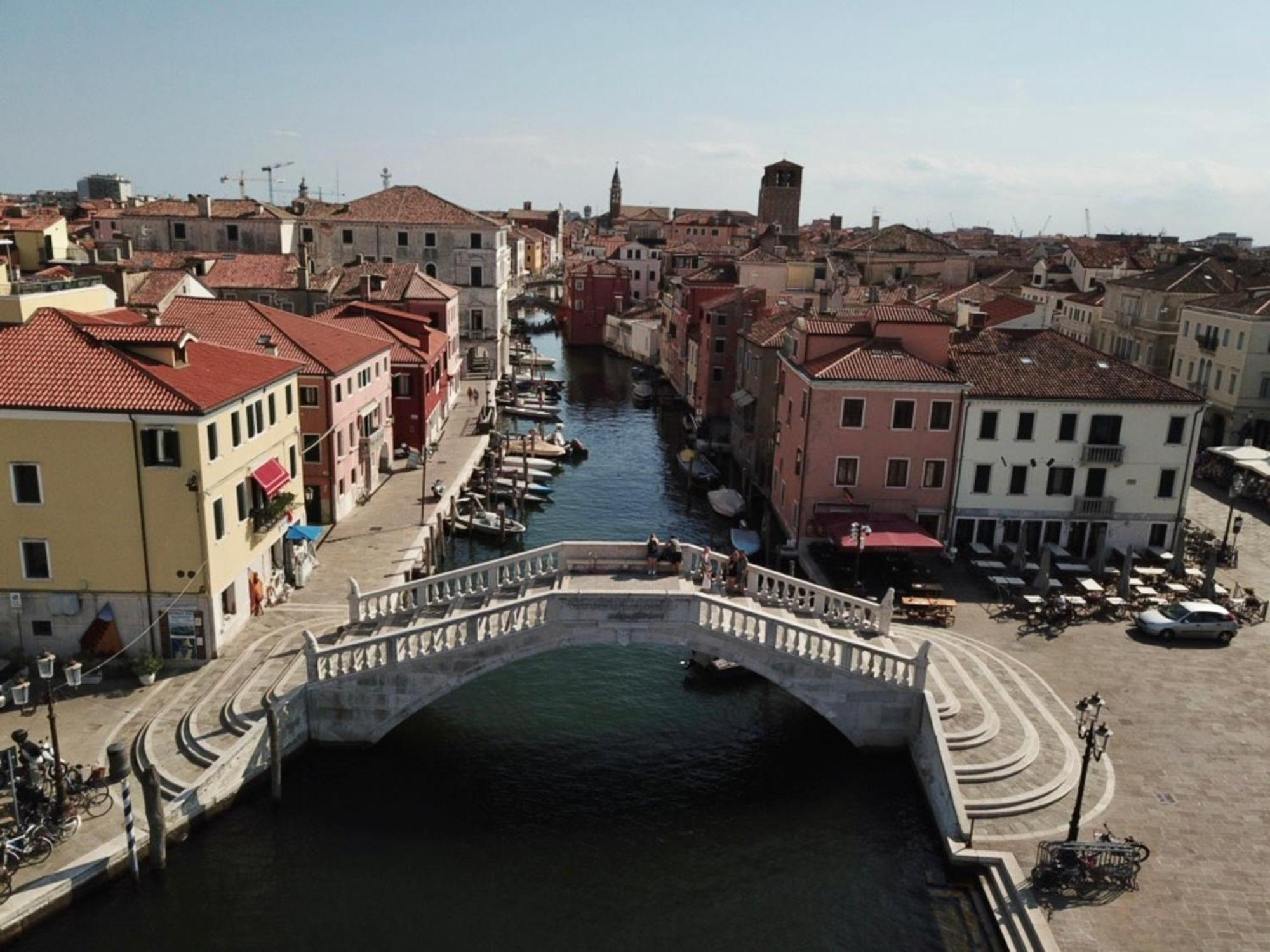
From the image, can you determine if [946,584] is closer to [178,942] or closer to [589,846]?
[589,846]

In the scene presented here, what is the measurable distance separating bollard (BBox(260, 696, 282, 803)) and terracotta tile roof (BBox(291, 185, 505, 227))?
6117 centimetres

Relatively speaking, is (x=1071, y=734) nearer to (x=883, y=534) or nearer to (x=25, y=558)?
(x=883, y=534)

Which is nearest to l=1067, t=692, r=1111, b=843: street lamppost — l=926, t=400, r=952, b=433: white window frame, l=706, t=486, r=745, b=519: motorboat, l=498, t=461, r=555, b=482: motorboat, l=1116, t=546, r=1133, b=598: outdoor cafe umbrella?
l=1116, t=546, r=1133, b=598: outdoor cafe umbrella

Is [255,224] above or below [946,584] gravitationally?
above

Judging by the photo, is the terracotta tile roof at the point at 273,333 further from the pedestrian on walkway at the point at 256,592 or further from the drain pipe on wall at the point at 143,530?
the drain pipe on wall at the point at 143,530

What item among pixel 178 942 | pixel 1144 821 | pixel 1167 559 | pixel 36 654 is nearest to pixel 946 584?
pixel 1167 559

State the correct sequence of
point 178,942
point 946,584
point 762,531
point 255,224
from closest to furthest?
point 178,942, point 946,584, point 762,531, point 255,224

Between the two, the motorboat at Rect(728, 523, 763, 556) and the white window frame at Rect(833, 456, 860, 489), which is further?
the motorboat at Rect(728, 523, 763, 556)

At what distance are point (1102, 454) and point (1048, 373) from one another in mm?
3907

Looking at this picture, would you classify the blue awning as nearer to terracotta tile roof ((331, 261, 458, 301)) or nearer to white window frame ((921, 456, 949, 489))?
white window frame ((921, 456, 949, 489))

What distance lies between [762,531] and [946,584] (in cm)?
1102

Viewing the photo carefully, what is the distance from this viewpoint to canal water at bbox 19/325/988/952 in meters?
20.5

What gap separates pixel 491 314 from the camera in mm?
82000

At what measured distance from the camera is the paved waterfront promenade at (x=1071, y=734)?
1988 centimetres
